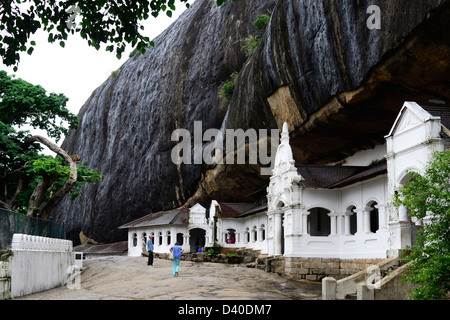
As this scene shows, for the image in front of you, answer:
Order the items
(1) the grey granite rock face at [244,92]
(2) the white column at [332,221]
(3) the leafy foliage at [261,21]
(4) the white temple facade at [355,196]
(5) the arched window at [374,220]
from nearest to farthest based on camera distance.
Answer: (4) the white temple facade at [355,196] < (1) the grey granite rock face at [244,92] < (5) the arched window at [374,220] < (2) the white column at [332,221] < (3) the leafy foliage at [261,21]

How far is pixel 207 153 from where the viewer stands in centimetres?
3938

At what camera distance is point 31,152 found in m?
23.8

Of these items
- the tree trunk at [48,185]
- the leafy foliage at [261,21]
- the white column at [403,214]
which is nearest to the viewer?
the white column at [403,214]

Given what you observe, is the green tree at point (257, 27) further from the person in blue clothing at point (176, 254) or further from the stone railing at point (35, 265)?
the stone railing at point (35, 265)

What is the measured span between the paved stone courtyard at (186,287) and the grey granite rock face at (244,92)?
320 inches

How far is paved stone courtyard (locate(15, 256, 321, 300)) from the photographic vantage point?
15.5 m

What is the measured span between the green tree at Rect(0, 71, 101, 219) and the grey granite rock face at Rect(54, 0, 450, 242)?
10.9 meters

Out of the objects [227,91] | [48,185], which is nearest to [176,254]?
[48,185]

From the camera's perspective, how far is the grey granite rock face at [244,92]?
1906 centimetres

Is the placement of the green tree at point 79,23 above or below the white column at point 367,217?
above

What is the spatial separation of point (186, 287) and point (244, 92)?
1668 centimetres

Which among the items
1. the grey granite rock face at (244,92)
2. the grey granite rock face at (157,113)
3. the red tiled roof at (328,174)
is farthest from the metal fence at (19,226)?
the grey granite rock face at (157,113)

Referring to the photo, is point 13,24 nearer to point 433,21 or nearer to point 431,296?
point 431,296

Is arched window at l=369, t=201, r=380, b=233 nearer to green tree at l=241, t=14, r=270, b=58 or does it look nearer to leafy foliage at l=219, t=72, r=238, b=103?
green tree at l=241, t=14, r=270, b=58
